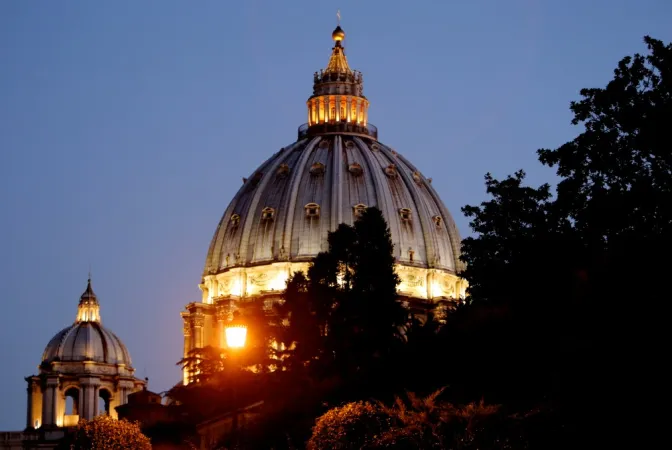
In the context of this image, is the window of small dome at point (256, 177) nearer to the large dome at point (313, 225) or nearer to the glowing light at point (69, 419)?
the large dome at point (313, 225)

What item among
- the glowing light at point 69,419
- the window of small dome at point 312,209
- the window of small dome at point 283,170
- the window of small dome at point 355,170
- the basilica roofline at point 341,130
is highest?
the basilica roofline at point 341,130

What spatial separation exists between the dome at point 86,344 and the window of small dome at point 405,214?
93.9ft

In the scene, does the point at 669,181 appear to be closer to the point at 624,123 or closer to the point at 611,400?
→ the point at 624,123

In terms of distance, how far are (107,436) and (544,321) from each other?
11.4 m

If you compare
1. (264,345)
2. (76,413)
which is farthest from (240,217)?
(264,345)

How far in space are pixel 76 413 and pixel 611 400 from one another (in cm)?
10064

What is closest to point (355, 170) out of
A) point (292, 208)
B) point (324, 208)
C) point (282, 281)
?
point (324, 208)

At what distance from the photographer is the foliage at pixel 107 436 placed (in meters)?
38.8

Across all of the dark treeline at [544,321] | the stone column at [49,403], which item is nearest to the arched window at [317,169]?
the stone column at [49,403]

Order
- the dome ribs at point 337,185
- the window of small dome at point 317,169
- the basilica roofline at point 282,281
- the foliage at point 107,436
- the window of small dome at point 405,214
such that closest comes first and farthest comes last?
the foliage at point 107,436 → the basilica roofline at point 282,281 → the dome ribs at point 337,185 → the window of small dome at point 405,214 → the window of small dome at point 317,169

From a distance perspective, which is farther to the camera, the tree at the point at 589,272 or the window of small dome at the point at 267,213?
the window of small dome at the point at 267,213

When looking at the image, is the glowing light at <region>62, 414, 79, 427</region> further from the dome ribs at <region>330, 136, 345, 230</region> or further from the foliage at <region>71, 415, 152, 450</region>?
the foliage at <region>71, 415, 152, 450</region>

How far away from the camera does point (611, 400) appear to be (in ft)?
108

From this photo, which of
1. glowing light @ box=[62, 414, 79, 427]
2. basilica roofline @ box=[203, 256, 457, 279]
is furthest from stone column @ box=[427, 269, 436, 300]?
glowing light @ box=[62, 414, 79, 427]
